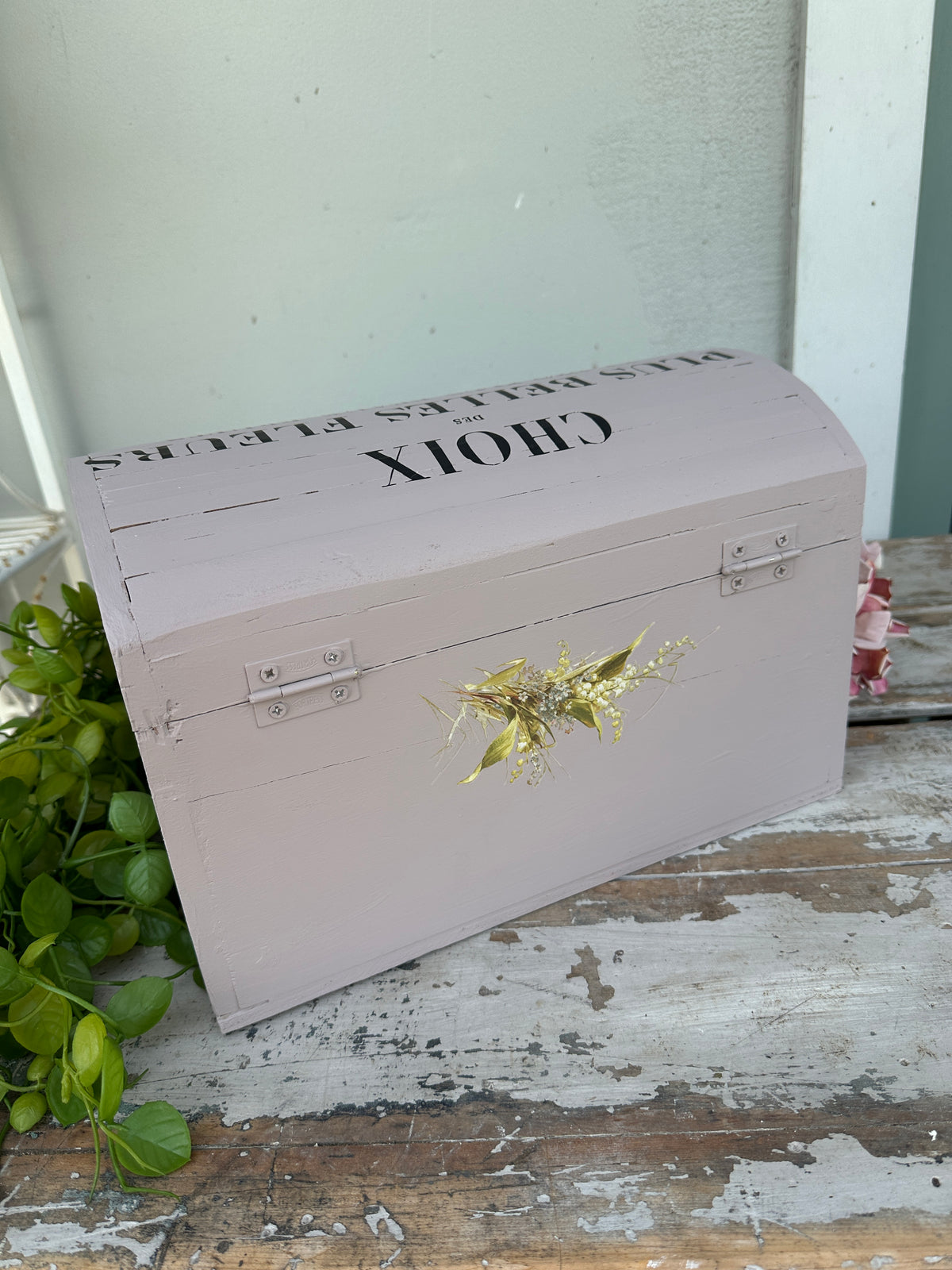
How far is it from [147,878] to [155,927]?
0.10 meters

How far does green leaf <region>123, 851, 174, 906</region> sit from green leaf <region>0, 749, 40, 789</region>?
153mm

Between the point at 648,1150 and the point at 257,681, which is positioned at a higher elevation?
the point at 257,681

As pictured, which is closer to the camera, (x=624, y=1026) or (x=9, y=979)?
(x=9, y=979)

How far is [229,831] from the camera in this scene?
0.74 meters

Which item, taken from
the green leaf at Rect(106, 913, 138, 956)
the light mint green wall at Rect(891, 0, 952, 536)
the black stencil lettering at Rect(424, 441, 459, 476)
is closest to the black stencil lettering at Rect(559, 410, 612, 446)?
the black stencil lettering at Rect(424, 441, 459, 476)

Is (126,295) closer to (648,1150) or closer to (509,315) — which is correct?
(509,315)

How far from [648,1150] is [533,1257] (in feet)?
0.37

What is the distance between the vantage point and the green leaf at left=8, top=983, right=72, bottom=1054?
0.69 m

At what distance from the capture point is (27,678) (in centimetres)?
91

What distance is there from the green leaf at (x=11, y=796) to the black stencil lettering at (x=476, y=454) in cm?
50

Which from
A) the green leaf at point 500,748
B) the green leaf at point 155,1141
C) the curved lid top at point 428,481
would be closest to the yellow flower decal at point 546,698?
the green leaf at point 500,748

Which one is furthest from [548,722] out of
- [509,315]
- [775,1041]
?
[509,315]

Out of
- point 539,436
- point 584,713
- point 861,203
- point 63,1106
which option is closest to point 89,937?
point 63,1106

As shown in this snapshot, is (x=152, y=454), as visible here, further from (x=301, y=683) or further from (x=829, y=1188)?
(x=829, y=1188)
